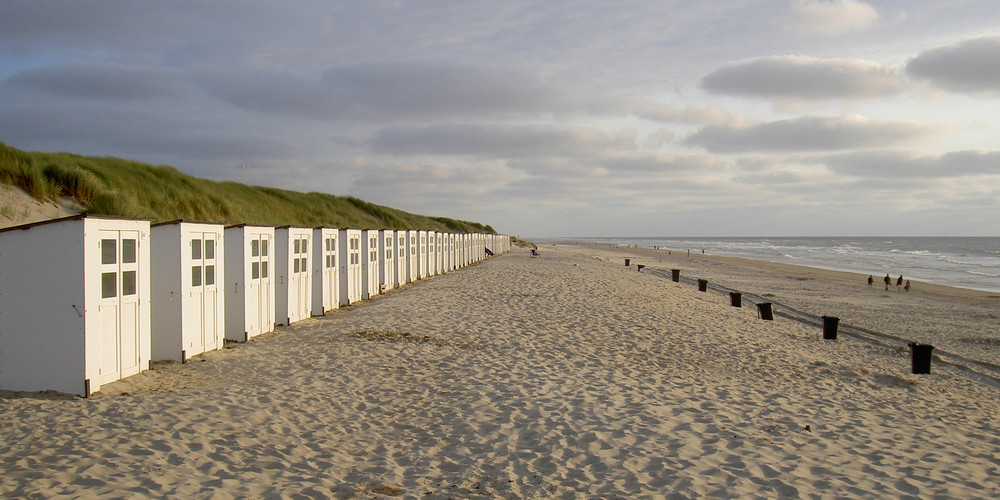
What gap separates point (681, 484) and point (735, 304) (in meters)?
13.8

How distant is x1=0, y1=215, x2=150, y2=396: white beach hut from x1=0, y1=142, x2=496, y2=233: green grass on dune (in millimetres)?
2110

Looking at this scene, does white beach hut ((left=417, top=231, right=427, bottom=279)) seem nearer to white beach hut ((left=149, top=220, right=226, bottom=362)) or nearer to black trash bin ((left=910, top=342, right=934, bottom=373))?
white beach hut ((left=149, top=220, right=226, bottom=362))

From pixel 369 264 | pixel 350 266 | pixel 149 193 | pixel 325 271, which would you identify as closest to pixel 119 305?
pixel 325 271

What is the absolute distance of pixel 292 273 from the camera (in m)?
12.4

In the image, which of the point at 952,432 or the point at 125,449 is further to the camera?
the point at 952,432

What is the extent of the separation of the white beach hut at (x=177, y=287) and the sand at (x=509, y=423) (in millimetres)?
389

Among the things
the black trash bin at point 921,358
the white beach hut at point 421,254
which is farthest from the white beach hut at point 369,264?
the black trash bin at point 921,358

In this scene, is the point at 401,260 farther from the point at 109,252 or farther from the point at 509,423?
the point at 509,423

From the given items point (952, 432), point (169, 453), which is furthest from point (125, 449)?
point (952, 432)

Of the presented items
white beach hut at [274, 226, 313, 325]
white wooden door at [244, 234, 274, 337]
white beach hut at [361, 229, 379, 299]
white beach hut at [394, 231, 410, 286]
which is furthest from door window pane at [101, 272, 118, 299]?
white beach hut at [394, 231, 410, 286]

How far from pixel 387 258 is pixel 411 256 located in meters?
3.34

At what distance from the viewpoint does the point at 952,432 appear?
6.98 m

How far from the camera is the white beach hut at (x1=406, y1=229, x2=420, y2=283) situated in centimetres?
2245

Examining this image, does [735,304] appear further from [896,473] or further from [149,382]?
[149,382]
